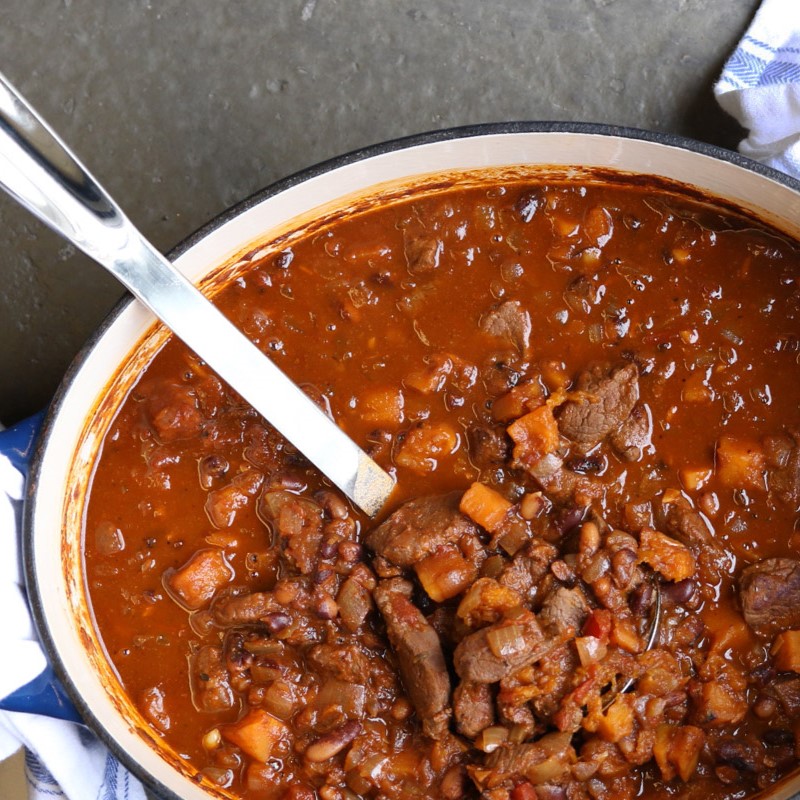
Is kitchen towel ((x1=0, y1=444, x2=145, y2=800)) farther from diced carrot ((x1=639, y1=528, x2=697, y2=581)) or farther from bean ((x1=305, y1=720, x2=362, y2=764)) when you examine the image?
diced carrot ((x1=639, y1=528, x2=697, y2=581))

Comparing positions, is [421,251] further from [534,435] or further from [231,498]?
[231,498]

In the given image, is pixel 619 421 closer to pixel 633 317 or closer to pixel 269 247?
pixel 633 317

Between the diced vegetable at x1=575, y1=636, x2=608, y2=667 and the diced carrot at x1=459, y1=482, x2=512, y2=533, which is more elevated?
the diced carrot at x1=459, y1=482, x2=512, y2=533

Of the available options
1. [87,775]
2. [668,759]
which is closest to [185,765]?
[87,775]

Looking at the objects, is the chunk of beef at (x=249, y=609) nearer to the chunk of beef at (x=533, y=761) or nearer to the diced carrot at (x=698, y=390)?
the chunk of beef at (x=533, y=761)

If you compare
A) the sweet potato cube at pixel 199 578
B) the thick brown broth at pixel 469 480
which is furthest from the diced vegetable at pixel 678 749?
the sweet potato cube at pixel 199 578

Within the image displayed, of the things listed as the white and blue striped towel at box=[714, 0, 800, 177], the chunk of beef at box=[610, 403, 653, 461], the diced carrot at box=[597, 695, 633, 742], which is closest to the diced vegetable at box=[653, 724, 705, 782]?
the diced carrot at box=[597, 695, 633, 742]
